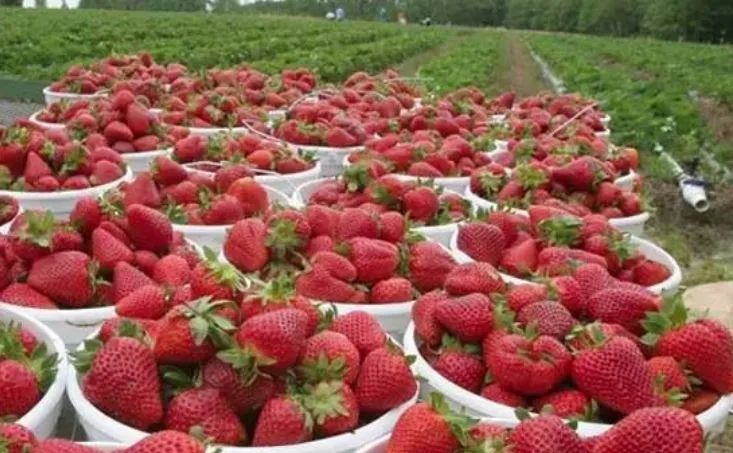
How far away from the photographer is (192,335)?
1705 millimetres

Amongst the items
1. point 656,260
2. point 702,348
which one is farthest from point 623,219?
point 702,348

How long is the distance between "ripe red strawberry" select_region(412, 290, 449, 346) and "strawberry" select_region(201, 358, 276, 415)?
0.50m

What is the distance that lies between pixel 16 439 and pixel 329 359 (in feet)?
1.91

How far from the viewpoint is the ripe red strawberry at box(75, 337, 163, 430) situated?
1703mm

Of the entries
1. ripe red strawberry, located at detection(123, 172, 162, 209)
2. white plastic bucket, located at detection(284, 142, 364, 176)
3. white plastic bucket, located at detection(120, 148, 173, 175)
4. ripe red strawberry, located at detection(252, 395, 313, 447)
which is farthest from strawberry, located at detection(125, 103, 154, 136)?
ripe red strawberry, located at detection(252, 395, 313, 447)

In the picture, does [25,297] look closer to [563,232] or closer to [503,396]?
[503,396]

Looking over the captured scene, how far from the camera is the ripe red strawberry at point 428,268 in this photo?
8.10 feet

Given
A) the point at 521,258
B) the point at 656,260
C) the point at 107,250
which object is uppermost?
the point at 107,250

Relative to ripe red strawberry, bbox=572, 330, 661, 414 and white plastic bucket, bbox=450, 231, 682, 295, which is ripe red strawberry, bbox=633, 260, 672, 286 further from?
ripe red strawberry, bbox=572, 330, 661, 414

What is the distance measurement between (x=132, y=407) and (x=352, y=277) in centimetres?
76

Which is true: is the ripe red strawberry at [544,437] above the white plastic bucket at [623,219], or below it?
above

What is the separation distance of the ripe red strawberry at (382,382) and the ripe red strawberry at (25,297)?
835 millimetres

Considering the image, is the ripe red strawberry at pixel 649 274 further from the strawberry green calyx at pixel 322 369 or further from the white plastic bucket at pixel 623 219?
the strawberry green calyx at pixel 322 369

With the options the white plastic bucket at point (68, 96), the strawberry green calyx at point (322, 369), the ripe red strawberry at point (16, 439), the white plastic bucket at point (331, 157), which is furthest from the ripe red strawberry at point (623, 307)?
the white plastic bucket at point (68, 96)
